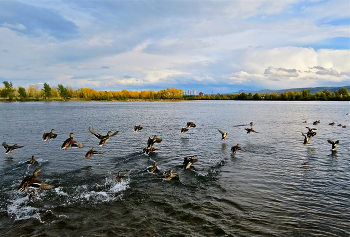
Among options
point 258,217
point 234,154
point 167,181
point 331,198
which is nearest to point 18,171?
point 167,181

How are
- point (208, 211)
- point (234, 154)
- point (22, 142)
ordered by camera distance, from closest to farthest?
point (208, 211) → point (234, 154) → point (22, 142)

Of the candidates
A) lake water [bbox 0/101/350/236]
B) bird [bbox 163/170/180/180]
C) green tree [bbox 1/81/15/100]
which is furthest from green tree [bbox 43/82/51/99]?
bird [bbox 163/170/180/180]

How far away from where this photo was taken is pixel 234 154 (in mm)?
16875

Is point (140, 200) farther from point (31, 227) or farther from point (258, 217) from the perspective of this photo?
point (258, 217)

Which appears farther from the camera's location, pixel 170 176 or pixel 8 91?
pixel 8 91

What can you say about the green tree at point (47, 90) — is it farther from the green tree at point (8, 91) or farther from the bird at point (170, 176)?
the bird at point (170, 176)

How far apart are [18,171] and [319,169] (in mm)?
17881

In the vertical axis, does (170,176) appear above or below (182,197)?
above

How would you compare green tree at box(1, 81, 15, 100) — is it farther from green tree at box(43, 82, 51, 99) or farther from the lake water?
the lake water

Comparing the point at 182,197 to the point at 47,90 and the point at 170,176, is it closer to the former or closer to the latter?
the point at 170,176

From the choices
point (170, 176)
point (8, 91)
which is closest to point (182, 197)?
point (170, 176)

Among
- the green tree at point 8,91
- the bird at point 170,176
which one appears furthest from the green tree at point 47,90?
the bird at point 170,176

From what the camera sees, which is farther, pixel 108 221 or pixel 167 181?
pixel 167 181

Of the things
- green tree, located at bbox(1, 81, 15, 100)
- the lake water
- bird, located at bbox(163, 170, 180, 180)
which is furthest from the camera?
green tree, located at bbox(1, 81, 15, 100)
